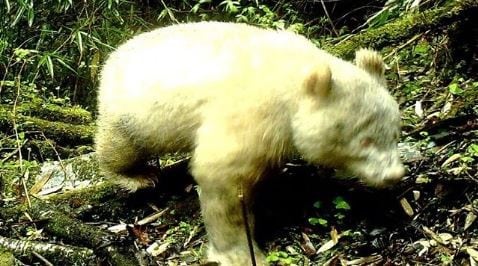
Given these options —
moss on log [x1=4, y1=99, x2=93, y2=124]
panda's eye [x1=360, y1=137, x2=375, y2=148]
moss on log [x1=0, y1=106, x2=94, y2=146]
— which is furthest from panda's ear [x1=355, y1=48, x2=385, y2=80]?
moss on log [x1=4, y1=99, x2=93, y2=124]

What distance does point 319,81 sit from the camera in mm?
3504

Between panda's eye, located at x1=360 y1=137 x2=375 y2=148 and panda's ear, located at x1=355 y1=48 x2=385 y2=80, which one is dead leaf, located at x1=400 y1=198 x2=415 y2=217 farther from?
panda's ear, located at x1=355 y1=48 x2=385 y2=80

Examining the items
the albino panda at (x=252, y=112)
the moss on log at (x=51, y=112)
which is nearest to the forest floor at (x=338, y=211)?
the albino panda at (x=252, y=112)

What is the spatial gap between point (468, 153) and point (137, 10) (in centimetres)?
461

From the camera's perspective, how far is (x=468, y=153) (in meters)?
3.95

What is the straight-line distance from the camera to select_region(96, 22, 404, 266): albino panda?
141 inches

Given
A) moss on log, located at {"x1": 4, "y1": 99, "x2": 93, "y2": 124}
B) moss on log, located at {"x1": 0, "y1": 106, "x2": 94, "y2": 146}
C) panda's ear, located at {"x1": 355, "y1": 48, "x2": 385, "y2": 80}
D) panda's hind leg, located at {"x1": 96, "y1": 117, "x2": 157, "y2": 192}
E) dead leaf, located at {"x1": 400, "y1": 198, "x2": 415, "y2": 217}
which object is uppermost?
panda's ear, located at {"x1": 355, "y1": 48, "x2": 385, "y2": 80}

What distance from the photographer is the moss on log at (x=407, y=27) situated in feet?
16.1

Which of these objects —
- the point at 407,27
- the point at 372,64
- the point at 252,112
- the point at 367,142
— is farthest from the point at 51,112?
the point at 367,142

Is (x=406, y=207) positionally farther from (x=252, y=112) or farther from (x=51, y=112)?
(x=51, y=112)

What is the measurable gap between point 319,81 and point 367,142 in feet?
1.28

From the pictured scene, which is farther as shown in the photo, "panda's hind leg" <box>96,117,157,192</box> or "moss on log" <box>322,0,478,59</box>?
"moss on log" <box>322,0,478,59</box>

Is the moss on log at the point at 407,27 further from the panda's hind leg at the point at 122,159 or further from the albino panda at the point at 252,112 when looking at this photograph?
the panda's hind leg at the point at 122,159

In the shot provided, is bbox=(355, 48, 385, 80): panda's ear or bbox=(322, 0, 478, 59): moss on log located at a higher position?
bbox=(355, 48, 385, 80): panda's ear
